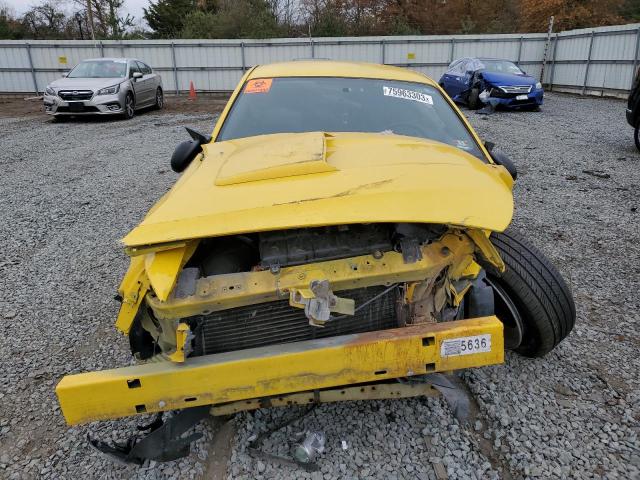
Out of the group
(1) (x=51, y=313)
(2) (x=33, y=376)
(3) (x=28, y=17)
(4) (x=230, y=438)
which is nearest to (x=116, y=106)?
(1) (x=51, y=313)

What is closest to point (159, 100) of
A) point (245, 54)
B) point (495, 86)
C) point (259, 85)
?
point (245, 54)

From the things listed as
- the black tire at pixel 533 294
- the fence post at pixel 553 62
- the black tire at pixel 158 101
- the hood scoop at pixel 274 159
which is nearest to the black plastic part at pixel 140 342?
the hood scoop at pixel 274 159

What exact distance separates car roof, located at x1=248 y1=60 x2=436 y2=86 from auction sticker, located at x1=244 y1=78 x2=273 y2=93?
67 millimetres

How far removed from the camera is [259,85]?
136 inches

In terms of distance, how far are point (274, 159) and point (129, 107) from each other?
1154cm

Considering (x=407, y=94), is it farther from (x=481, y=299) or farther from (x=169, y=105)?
(x=169, y=105)

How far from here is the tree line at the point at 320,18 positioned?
25.7 meters

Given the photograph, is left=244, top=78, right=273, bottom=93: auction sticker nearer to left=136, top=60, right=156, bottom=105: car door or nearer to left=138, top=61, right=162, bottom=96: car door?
left=136, top=60, right=156, bottom=105: car door

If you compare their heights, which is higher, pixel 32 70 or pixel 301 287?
pixel 32 70

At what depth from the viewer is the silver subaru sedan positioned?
445 inches

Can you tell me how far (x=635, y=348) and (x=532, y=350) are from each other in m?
0.70

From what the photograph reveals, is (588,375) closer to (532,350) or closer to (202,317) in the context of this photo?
(532,350)

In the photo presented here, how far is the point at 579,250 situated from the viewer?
4.20 meters

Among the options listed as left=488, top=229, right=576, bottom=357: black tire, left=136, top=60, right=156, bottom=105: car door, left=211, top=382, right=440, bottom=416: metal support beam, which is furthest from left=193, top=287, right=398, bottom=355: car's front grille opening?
left=136, top=60, right=156, bottom=105: car door
